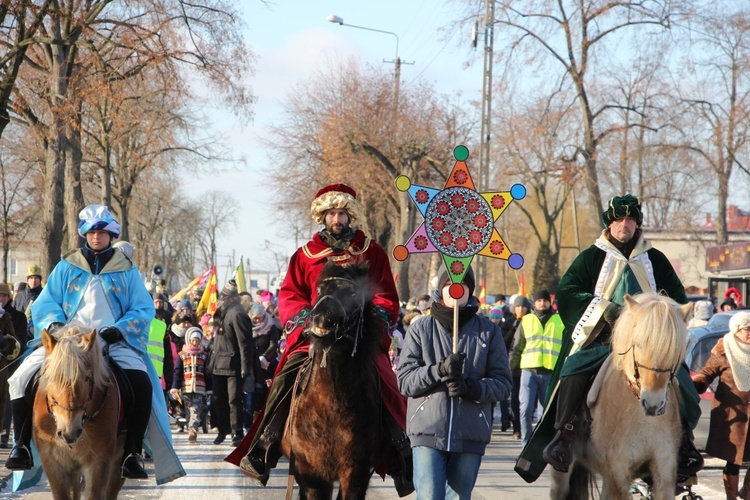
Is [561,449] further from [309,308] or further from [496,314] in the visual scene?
[496,314]

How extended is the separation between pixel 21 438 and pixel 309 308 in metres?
2.64

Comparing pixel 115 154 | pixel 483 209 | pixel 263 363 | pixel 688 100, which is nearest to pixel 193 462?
pixel 263 363

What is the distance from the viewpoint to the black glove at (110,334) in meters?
7.92

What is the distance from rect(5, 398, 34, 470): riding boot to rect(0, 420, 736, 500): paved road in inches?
105

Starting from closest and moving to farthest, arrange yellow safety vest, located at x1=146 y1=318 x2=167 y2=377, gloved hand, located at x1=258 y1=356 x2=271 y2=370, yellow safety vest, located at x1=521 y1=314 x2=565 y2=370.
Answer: yellow safety vest, located at x1=146 y1=318 x2=167 y2=377
yellow safety vest, located at x1=521 y1=314 x2=565 y2=370
gloved hand, located at x1=258 y1=356 x2=271 y2=370

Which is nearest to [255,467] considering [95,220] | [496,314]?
[95,220]

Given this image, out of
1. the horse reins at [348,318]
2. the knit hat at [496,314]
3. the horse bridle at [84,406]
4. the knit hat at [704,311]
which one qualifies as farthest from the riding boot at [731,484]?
the knit hat at [496,314]

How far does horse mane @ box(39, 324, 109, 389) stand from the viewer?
7.24 metres

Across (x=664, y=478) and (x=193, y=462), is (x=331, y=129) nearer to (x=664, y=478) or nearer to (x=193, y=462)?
(x=193, y=462)

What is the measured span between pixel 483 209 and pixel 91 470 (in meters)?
3.35

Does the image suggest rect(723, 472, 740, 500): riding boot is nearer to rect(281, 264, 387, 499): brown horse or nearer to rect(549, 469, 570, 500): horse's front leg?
rect(549, 469, 570, 500): horse's front leg

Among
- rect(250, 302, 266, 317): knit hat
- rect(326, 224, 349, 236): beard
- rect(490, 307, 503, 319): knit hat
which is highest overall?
rect(326, 224, 349, 236): beard

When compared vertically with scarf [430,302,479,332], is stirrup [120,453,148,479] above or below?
below

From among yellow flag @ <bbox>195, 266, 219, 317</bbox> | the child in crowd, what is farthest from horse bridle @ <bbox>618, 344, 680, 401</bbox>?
yellow flag @ <bbox>195, 266, 219, 317</bbox>
